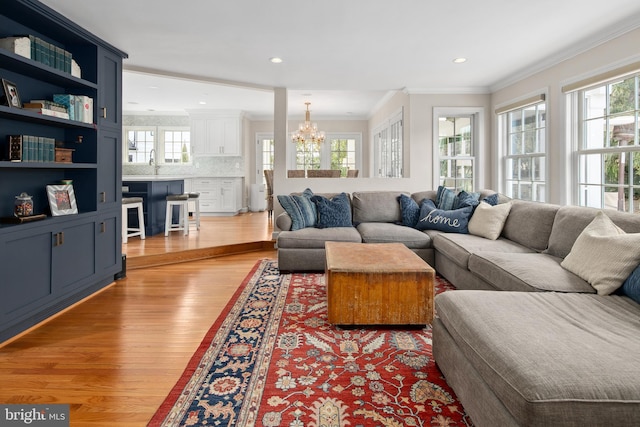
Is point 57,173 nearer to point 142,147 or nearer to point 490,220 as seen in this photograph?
point 490,220

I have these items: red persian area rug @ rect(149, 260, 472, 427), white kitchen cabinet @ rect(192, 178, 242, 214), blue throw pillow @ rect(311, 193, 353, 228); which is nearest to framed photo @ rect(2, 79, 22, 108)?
red persian area rug @ rect(149, 260, 472, 427)

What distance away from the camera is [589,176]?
426 centimetres

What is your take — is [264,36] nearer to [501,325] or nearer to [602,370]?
[501,325]

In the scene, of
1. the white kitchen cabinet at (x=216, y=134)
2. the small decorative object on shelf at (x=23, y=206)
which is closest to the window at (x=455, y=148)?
the white kitchen cabinet at (x=216, y=134)

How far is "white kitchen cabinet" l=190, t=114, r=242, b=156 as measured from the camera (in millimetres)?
9344

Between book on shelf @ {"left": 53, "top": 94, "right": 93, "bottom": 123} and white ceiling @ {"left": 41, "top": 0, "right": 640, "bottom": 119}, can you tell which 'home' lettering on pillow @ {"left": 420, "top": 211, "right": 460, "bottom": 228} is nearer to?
white ceiling @ {"left": 41, "top": 0, "right": 640, "bottom": 119}

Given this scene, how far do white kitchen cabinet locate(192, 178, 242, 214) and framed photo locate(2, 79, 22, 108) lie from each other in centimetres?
639

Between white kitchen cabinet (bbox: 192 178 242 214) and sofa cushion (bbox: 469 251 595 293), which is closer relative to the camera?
sofa cushion (bbox: 469 251 595 293)

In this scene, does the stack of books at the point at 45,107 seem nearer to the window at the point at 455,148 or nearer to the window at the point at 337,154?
the window at the point at 455,148

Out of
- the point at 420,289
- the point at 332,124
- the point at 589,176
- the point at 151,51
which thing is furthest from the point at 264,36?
the point at 332,124

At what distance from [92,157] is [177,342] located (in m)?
2.12

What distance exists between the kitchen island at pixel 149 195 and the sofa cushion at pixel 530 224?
505 centimetres

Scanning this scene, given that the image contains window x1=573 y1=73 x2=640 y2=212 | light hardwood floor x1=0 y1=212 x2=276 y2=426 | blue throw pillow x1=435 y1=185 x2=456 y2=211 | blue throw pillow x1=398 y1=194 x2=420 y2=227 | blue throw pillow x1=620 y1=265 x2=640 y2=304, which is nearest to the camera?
light hardwood floor x1=0 y1=212 x2=276 y2=426

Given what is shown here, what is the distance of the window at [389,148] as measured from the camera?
709cm
